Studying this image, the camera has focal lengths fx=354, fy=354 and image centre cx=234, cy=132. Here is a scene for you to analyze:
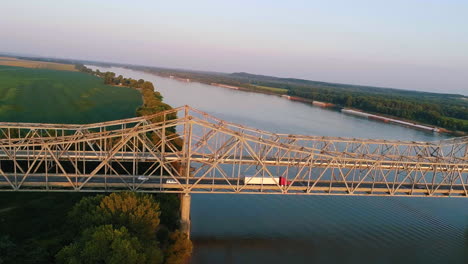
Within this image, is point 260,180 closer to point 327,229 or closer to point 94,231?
point 327,229

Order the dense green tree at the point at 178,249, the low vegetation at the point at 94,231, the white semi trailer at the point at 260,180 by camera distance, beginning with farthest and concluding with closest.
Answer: the white semi trailer at the point at 260,180 → the dense green tree at the point at 178,249 → the low vegetation at the point at 94,231

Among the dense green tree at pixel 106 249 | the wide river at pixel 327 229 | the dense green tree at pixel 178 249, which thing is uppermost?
the dense green tree at pixel 106 249

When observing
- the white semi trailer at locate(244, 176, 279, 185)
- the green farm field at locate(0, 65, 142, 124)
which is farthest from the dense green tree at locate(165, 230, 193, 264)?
the green farm field at locate(0, 65, 142, 124)

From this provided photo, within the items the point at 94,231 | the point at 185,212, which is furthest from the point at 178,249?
the point at 94,231

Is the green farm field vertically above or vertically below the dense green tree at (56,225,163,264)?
below

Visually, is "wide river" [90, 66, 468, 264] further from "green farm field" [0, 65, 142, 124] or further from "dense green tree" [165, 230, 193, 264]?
"green farm field" [0, 65, 142, 124]

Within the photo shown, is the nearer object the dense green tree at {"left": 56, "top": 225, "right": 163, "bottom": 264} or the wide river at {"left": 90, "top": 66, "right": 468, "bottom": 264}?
the dense green tree at {"left": 56, "top": 225, "right": 163, "bottom": 264}

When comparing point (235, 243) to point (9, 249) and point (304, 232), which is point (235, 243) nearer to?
point (304, 232)

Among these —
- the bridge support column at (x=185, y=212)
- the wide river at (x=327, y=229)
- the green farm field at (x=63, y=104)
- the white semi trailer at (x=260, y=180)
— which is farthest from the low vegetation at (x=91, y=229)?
the green farm field at (x=63, y=104)

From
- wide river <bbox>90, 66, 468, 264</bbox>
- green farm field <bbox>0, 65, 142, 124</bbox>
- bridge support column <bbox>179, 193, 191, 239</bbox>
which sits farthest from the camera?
green farm field <bbox>0, 65, 142, 124</bbox>

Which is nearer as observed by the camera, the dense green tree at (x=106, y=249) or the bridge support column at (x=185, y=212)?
the dense green tree at (x=106, y=249)

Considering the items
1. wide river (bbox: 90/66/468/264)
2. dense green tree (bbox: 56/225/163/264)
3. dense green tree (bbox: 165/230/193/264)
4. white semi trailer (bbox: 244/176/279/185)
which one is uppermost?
white semi trailer (bbox: 244/176/279/185)

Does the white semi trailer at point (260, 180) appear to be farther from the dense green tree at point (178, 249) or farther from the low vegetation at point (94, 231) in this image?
the dense green tree at point (178, 249)
